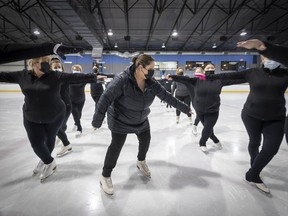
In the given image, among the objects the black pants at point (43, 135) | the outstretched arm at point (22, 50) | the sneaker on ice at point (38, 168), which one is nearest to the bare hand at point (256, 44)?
the outstretched arm at point (22, 50)

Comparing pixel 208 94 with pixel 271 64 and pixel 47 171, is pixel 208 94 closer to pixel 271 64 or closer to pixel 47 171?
pixel 271 64

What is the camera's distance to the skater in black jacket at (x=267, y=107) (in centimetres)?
211

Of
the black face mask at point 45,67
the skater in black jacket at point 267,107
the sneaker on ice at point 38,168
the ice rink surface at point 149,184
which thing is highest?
the black face mask at point 45,67

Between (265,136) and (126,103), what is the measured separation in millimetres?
1473

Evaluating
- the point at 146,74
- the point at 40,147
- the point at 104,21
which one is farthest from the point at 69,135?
the point at 104,21

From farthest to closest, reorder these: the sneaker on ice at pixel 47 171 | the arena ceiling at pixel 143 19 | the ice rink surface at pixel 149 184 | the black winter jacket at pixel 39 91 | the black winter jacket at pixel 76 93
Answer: the arena ceiling at pixel 143 19, the black winter jacket at pixel 76 93, the sneaker on ice at pixel 47 171, the black winter jacket at pixel 39 91, the ice rink surface at pixel 149 184

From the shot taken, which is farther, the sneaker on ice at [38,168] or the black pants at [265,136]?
the sneaker on ice at [38,168]

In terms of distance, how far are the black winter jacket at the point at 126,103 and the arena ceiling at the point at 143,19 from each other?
6962 millimetres

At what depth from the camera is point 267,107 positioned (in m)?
2.13

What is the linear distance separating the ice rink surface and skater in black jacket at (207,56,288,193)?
38cm

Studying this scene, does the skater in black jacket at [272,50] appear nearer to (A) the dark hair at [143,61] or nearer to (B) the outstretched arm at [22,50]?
(A) the dark hair at [143,61]

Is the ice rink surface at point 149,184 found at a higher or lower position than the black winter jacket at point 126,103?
lower

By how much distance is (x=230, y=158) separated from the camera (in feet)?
10.4

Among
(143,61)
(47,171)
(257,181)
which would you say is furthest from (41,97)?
(257,181)
